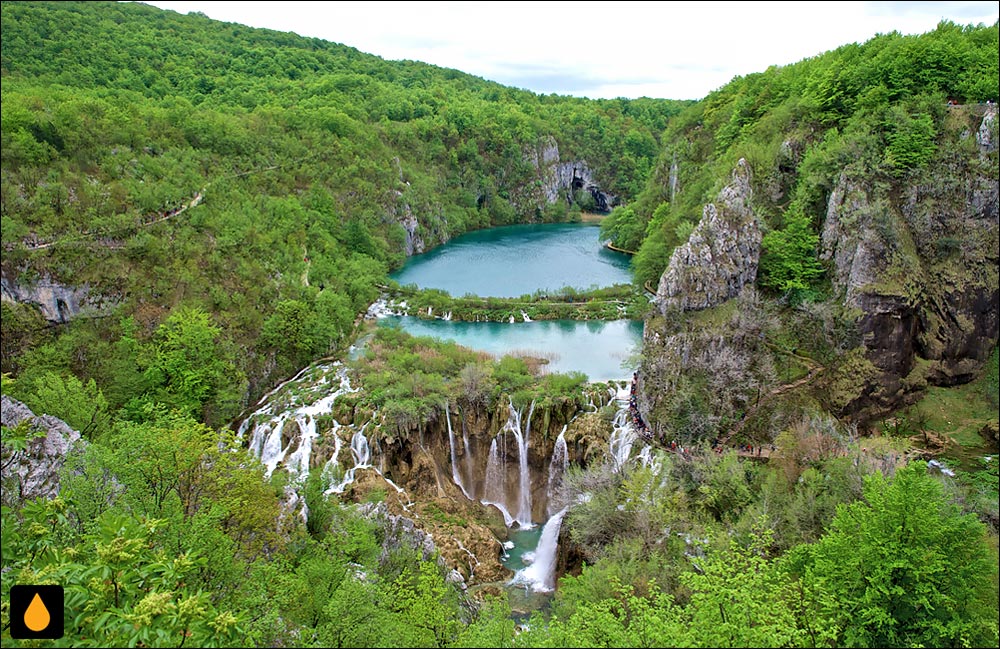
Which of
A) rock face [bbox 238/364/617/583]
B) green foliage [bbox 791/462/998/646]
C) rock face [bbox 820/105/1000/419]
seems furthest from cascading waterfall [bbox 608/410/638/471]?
green foliage [bbox 791/462/998/646]

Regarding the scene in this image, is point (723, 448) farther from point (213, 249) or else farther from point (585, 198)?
point (585, 198)

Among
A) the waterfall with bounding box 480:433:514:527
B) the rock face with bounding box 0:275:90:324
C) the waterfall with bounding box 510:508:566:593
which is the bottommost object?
the waterfall with bounding box 510:508:566:593

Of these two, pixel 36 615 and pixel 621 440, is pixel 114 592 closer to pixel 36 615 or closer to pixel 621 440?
pixel 36 615

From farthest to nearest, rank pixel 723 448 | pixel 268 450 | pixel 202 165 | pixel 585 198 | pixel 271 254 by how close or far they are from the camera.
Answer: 1. pixel 585 198
2. pixel 202 165
3. pixel 271 254
4. pixel 268 450
5. pixel 723 448

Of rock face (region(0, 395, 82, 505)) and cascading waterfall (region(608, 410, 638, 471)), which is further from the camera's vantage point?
cascading waterfall (region(608, 410, 638, 471))

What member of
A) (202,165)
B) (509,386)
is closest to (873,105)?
(509,386)

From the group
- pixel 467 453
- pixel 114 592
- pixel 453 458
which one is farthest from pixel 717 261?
pixel 114 592

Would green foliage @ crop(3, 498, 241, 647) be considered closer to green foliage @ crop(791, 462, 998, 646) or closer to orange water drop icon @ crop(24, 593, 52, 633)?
orange water drop icon @ crop(24, 593, 52, 633)
